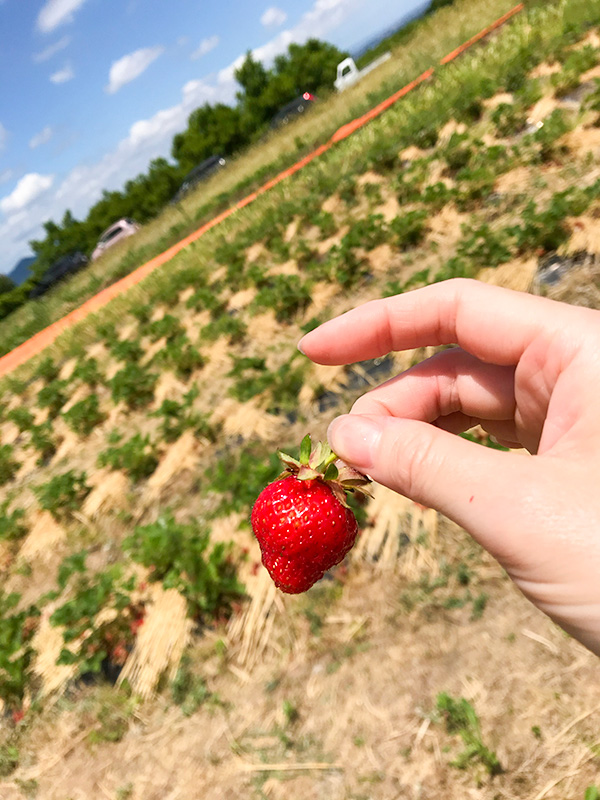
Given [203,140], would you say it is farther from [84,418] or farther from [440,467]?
[440,467]

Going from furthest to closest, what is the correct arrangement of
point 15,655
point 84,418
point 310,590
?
point 84,418 → point 15,655 → point 310,590

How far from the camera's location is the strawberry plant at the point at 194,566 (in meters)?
3.63

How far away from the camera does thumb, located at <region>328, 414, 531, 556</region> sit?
53.4 inches

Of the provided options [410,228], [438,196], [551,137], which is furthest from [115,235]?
[551,137]

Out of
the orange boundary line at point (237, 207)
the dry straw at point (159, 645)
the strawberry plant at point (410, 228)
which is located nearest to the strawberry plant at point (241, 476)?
the dry straw at point (159, 645)

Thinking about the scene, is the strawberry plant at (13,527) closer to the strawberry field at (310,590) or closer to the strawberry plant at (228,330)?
the strawberry field at (310,590)

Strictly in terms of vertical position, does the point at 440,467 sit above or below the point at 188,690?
above

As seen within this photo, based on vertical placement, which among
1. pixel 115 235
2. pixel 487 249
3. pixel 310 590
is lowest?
pixel 310 590

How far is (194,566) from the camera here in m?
3.72

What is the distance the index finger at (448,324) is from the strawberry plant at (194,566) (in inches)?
83.5

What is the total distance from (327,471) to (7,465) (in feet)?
23.6

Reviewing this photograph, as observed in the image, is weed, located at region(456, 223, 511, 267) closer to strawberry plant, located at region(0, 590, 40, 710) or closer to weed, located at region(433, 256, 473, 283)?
weed, located at region(433, 256, 473, 283)

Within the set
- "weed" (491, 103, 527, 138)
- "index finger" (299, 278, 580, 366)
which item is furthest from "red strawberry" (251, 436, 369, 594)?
"weed" (491, 103, 527, 138)

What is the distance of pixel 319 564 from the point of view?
6.37 ft
